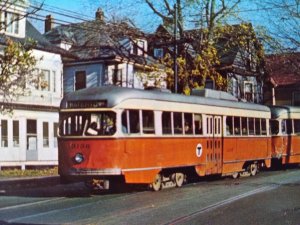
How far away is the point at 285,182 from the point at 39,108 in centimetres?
2142

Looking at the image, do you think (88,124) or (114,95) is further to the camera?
(88,124)

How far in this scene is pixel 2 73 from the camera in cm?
2183

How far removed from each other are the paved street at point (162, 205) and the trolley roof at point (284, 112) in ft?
29.3

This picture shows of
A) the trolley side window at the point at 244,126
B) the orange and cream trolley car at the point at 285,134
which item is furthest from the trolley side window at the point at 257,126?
the orange and cream trolley car at the point at 285,134

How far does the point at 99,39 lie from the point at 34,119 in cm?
991

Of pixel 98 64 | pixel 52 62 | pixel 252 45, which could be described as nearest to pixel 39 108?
pixel 52 62

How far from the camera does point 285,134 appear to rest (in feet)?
92.1

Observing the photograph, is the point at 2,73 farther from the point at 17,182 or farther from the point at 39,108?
the point at 39,108

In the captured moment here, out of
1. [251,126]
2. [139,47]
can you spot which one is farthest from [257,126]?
[139,47]

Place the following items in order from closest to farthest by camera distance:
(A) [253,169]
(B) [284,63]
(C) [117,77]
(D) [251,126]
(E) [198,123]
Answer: (E) [198,123]
(D) [251,126]
(A) [253,169]
(B) [284,63]
(C) [117,77]

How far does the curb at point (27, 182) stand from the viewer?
20036 millimetres

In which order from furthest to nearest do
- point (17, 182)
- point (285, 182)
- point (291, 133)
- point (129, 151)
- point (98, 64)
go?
point (98, 64), point (291, 133), point (17, 182), point (285, 182), point (129, 151)

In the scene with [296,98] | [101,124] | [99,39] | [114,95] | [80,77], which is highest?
[99,39]

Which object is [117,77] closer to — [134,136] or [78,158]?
[134,136]
